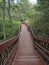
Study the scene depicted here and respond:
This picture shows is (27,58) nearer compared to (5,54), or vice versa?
(5,54)

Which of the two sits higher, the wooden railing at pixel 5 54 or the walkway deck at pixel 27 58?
the wooden railing at pixel 5 54

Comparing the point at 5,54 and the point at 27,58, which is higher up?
the point at 5,54

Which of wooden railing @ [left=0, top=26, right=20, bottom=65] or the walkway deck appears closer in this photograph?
wooden railing @ [left=0, top=26, right=20, bottom=65]

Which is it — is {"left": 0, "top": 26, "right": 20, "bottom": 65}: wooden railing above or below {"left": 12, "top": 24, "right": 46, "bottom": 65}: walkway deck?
above

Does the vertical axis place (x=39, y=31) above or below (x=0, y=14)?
below

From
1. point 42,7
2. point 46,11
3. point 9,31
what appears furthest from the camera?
point 9,31

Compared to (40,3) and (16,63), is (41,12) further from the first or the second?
(16,63)

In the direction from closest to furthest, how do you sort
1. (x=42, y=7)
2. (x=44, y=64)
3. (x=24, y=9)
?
1. (x=44, y=64)
2. (x=42, y=7)
3. (x=24, y=9)

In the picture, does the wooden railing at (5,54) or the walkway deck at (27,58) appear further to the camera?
the walkway deck at (27,58)

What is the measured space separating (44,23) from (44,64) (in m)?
17.8

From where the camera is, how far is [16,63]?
10.2 metres

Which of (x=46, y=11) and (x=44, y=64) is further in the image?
(x=46, y=11)

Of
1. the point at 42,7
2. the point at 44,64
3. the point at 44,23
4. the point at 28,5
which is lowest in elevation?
the point at 44,64

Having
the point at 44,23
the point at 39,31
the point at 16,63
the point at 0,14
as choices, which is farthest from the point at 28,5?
the point at 16,63
